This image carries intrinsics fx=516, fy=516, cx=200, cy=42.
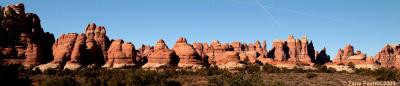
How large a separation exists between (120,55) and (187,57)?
13.8 meters

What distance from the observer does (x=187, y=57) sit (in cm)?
10769

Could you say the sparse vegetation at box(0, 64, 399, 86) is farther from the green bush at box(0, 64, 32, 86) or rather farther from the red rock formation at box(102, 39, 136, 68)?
the red rock formation at box(102, 39, 136, 68)

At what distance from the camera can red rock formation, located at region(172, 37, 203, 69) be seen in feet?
348

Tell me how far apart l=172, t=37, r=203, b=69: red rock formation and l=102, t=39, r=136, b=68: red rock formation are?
9783mm

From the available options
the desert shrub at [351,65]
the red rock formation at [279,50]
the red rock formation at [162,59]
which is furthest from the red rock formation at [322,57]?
the red rock formation at [162,59]

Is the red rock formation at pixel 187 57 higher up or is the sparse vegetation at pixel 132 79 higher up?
the red rock formation at pixel 187 57

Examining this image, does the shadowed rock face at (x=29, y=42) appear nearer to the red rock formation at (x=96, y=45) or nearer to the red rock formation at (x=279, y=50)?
the red rock formation at (x=96, y=45)

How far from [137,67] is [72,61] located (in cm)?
1287

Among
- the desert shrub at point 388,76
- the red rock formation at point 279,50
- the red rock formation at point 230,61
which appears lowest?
the desert shrub at point 388,76

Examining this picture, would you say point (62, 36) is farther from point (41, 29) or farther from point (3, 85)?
point (3, 85)

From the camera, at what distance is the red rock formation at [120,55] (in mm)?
105000

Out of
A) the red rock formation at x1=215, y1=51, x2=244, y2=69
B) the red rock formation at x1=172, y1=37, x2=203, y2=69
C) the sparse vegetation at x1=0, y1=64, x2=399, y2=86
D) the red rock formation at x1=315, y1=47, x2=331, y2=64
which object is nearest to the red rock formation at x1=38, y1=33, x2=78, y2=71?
the sparse vegetation at x1=0, y1=64, x2=399, y2=86

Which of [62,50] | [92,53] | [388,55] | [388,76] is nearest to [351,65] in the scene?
[388,76]

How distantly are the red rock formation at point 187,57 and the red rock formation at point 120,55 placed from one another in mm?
9783
